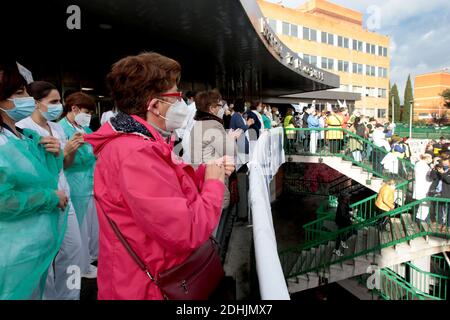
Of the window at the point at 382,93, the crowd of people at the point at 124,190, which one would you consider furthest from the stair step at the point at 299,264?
the window at the point at 382,93

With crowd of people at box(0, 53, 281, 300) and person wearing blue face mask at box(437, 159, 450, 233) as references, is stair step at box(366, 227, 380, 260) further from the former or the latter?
crowd of people at box(0, 53, 281, 300)

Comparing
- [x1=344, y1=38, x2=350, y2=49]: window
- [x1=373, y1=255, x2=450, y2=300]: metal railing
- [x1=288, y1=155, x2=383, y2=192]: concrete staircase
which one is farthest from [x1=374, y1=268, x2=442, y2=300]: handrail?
[x1=344, y1=38, x2=350, y2=49]: window

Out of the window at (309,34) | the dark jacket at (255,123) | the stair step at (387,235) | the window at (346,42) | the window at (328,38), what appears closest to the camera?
the dark jacket at (255,123)

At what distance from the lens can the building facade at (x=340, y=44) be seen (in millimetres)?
46062

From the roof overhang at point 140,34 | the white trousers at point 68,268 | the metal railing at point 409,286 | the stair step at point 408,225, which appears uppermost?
the roof overhang at point 140,34

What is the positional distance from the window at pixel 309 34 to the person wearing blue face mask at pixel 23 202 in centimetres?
4993

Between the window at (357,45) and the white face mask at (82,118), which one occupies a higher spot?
the window at (357,45)

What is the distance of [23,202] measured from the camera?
2.04m

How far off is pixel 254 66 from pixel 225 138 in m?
Answer: 15.4

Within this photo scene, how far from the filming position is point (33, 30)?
919 centimetres

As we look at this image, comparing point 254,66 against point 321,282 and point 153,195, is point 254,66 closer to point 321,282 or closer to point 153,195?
point 321,282

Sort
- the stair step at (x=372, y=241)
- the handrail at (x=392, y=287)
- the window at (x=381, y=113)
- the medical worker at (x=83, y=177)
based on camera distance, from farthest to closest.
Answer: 1. the window at (x=381, y=113)
2. the handrail at (x=392, y=287)
3. the stair step at (x=372, y=241)
4. the medical worker at (x=83, y=177)

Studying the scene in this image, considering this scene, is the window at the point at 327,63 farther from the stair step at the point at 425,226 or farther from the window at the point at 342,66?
the stair step at the point at 425,226

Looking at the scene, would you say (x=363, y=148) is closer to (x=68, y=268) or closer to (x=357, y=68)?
(x=68, y=268)
